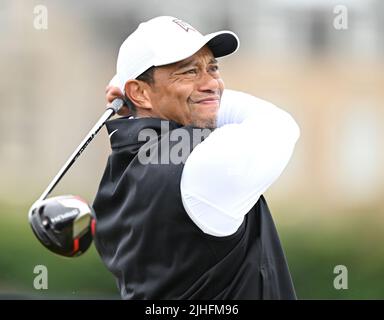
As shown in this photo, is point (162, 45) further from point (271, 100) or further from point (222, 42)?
point (271, 100)

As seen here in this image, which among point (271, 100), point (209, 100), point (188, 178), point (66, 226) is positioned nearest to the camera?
point (66, 226)

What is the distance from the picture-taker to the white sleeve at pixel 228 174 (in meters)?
1.35

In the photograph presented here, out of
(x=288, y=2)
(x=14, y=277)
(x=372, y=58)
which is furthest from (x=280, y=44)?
(x=14, y=277)

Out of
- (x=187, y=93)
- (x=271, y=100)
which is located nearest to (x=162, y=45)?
(x=187, y=93)

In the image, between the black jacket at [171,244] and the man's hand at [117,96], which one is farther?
the man's hand at [117,96]

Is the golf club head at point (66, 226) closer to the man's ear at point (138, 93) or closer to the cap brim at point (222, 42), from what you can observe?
the man's ear at point (138, 93)

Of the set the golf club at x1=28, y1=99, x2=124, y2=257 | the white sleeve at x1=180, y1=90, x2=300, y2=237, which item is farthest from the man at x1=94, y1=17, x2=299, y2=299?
the golf club at x1=28, y1=99, x2=124, y2=257

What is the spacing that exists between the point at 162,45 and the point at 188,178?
0.94 ft

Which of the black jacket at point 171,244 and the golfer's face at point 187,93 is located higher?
the golfer's face at point 187,93

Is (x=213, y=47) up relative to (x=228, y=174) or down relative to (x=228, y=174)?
up

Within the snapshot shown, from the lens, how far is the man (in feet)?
4.49

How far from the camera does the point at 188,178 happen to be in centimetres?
136

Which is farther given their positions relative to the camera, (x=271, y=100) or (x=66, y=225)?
(x=271, y=100)

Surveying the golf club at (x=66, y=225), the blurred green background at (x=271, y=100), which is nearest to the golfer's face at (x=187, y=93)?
the golf club at (x=66, y=225)
